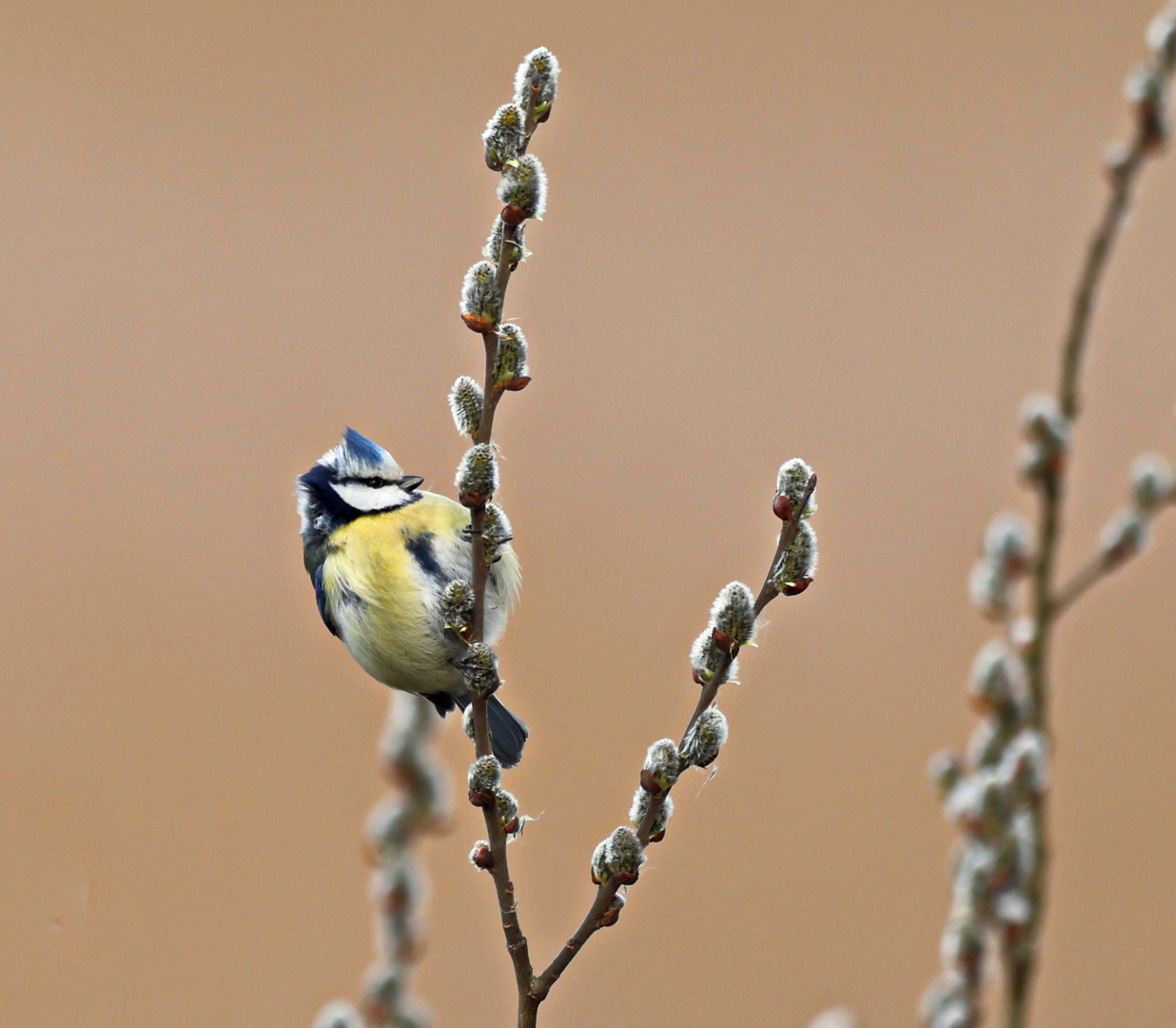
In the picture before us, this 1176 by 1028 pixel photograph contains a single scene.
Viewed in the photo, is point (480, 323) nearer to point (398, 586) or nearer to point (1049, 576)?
point (1049, 576)

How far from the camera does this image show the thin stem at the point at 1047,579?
237 mm

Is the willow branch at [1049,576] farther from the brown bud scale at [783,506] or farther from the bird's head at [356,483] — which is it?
the bird's head at [356,483]

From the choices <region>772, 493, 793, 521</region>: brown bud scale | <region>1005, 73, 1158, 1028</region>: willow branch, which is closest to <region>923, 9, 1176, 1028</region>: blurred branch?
<region>1005, 73, 1158, 1028</region>: willow branch

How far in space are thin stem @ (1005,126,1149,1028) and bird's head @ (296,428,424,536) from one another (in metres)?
0.79

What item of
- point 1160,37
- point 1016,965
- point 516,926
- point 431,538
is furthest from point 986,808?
point 431,538

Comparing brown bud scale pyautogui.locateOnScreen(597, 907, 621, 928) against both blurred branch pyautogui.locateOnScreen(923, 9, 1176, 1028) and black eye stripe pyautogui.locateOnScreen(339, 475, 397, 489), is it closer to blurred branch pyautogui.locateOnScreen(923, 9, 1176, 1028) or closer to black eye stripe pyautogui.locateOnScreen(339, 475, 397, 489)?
blurred branch pyautogui.locateOnScreen(923, 9, 1176, 1028)

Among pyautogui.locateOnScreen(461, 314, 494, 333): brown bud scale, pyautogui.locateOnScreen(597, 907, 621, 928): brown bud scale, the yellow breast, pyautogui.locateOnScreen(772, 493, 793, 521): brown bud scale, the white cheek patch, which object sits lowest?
pyautogui.locateOnScreen(597, 907, 621, 928): brown bud scale

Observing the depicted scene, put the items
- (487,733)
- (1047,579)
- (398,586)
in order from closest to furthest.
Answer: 1. (1047,579)
2. (487,733)
3. (398,586)

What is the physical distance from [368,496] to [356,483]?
15 millimetres

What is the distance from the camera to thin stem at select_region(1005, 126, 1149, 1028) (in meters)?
0.24

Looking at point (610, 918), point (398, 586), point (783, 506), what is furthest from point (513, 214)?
point (398, 586)

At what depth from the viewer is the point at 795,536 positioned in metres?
0.44

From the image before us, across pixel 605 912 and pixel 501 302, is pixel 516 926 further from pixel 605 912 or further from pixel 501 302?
pixel 501 302

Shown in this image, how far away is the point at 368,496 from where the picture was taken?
1025 millimetres
